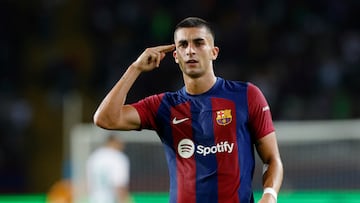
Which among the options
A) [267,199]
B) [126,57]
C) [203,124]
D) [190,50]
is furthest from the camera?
[126,57]

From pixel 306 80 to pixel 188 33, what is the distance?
12.0 m

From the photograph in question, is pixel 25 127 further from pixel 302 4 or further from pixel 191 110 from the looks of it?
pixel 191 110

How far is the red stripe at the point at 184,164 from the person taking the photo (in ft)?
16.2

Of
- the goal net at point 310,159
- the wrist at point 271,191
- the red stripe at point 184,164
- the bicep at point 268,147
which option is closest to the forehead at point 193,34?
the red stripe at point 184,164

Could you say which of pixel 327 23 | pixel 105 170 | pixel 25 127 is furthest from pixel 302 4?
pixel 105 170

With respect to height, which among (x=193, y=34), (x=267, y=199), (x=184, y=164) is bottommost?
(x=267, y=199)

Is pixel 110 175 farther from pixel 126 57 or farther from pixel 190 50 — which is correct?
pixel 190 50

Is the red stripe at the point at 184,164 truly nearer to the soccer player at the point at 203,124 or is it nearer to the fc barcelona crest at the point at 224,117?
the soccer player at the point at 203,124

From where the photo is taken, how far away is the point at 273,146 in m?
5.01

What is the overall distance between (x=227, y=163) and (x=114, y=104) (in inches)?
26.5

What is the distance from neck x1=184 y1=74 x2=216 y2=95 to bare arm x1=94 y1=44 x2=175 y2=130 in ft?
0.64

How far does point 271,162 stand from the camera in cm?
499

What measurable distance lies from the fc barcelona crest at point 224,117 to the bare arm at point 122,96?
Answer: 42cm

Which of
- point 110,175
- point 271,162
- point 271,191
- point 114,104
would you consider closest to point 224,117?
point 271,162
